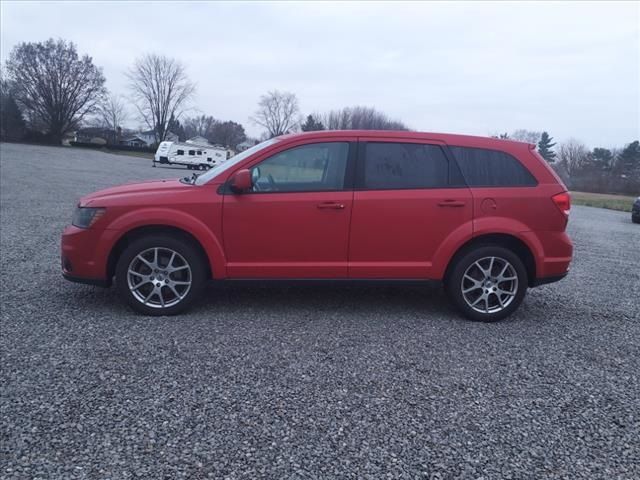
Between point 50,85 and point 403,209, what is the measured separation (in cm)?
7604

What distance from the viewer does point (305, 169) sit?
15.0 ft

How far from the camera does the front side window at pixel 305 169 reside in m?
4.53

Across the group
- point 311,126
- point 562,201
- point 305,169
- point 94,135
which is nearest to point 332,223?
point 305,169

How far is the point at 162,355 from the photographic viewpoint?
3662mm

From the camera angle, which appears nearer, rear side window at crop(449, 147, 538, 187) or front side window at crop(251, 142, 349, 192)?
front side window at crop(251, 142, 349, 192)

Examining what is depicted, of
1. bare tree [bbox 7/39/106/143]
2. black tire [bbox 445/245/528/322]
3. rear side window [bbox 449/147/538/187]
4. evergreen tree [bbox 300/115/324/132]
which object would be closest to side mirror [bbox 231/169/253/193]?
rear side window [bbox 449/147/538/187]

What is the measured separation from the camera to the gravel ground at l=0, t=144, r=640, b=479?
252cm

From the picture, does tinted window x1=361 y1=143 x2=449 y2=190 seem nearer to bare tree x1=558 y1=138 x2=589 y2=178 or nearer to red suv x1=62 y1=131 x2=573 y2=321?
red suv x1=62 y1=131 x2=573 y2=321

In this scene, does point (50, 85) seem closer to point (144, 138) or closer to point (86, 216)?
point (144, 138)

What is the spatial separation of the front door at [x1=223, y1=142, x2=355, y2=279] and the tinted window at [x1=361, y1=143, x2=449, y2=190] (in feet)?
0.78

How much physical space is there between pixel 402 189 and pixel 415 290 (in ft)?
5.30

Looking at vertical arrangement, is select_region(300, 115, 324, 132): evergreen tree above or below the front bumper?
above

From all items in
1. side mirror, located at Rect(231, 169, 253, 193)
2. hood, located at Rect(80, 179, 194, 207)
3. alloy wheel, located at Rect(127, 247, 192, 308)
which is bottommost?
alloy wheel, located at Rect(127, 247, 192, 308)

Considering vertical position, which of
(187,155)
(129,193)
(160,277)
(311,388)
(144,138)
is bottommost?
(311,388)
